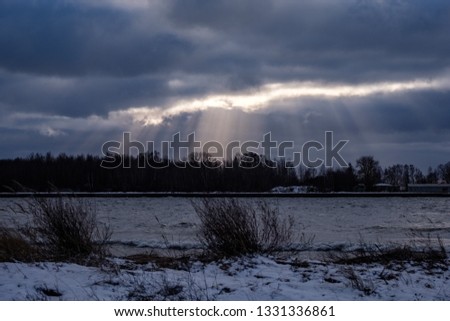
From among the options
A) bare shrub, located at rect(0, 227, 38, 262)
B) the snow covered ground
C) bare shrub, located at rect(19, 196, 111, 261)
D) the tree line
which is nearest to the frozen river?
bare shrub, located at rect(19, 196, 111, 261)

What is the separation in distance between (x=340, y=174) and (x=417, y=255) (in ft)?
483

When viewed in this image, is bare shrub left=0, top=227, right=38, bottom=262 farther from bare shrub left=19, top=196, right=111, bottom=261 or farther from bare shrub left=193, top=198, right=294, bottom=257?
bare shrub left=193, top=198, right=294, bottom=257

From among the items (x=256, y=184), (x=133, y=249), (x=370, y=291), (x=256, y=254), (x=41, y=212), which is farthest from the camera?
(x=256, y=184)

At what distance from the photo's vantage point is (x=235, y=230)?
14.5m

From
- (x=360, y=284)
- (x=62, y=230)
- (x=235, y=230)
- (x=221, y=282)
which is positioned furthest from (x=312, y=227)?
(x=221, y=282)

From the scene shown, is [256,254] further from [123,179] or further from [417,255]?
[123,179]

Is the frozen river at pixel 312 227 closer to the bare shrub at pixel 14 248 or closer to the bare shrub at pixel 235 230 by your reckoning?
the bare shrub at pixel 235 230

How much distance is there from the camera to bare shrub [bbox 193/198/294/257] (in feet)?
47.3

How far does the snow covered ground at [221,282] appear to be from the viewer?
969cm

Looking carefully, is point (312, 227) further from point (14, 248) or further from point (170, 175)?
point (170, 175)

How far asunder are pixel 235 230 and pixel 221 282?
368cm

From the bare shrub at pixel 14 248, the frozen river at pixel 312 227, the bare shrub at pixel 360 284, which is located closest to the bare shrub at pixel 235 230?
the frozen river at pixel 312 227
